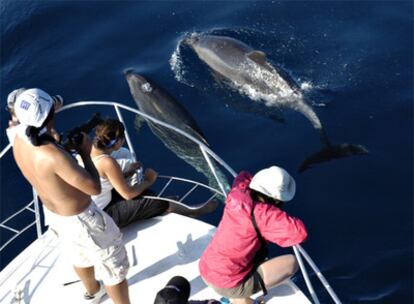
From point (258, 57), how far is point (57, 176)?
8595 mm

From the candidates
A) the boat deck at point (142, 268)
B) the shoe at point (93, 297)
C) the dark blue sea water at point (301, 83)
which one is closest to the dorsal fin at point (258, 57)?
the dark blue sea water at point (301, 83)

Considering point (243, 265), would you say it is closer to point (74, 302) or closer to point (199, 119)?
point (74, 302)

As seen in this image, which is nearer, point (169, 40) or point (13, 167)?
point (13, 167)

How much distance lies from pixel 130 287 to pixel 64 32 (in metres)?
10.7

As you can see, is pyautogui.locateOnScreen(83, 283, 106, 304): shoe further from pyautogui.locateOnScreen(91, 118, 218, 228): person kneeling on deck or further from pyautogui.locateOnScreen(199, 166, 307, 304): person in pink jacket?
pyautogui.locateOnScreen(199, 166, 307, 304): person in pink jacket

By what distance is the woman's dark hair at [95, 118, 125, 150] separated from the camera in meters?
5.66

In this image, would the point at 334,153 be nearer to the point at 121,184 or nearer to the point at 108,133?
the point at 121,184

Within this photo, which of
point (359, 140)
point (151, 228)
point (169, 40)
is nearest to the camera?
point (151, 228)

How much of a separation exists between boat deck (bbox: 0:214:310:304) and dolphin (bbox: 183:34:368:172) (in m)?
3.83

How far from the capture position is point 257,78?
506 inches

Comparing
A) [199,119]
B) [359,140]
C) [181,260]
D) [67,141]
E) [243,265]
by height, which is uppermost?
[67,141]

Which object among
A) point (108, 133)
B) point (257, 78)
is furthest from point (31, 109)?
point (257, 78)

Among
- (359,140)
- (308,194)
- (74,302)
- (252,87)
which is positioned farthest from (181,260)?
(252,87)

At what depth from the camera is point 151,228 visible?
749cm
